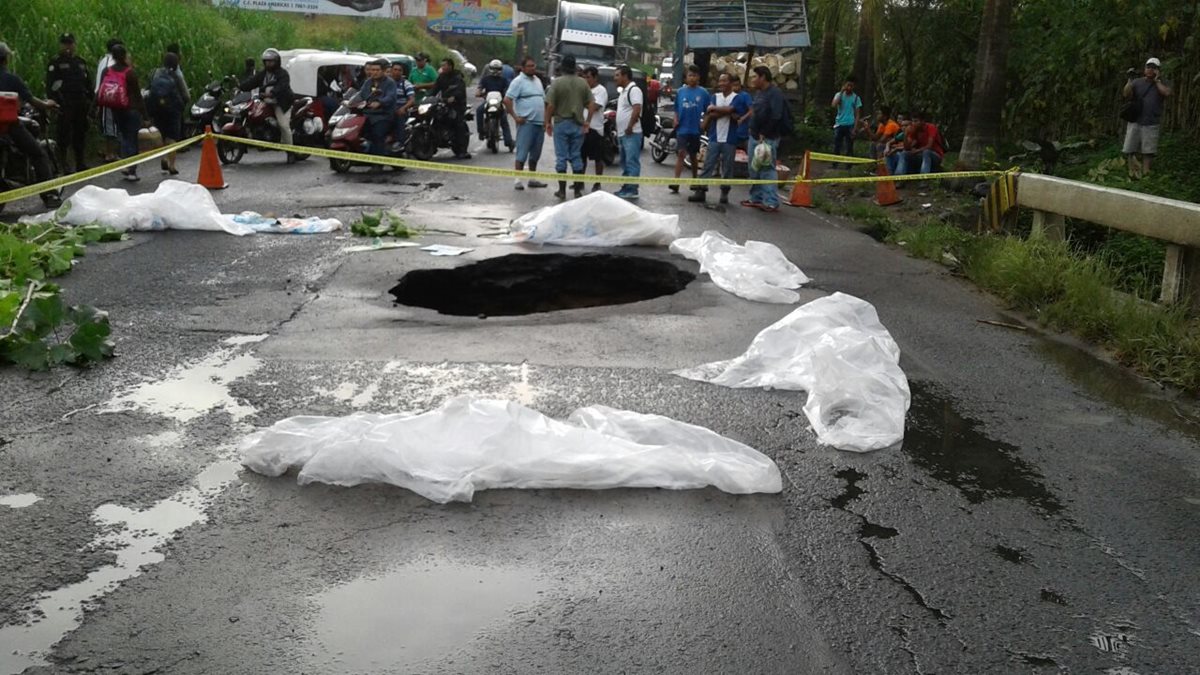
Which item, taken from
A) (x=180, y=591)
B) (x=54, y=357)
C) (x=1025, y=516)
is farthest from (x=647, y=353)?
(x=180, y=591)

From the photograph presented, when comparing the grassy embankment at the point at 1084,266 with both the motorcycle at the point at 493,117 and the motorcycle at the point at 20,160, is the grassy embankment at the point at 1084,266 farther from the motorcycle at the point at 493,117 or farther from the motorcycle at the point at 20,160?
the motorcycle at the point at 20,160

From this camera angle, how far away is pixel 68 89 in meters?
15.3

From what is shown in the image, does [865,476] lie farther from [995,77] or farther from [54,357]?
[995,77]

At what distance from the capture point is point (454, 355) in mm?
7090

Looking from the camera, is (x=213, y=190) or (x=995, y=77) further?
(x=995, y=77)

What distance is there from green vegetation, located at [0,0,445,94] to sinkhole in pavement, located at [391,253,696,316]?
1117cm

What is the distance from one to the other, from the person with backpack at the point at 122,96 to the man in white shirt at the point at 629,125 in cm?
635

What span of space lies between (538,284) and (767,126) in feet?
20.3

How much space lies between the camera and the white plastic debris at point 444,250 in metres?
10.6

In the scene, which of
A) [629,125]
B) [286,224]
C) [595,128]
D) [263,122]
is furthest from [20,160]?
[629,125]

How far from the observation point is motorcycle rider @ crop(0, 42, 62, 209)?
12.3m

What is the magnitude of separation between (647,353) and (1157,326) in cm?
358

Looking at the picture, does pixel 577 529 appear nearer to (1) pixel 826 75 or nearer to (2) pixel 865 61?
(2) pixel 865 61

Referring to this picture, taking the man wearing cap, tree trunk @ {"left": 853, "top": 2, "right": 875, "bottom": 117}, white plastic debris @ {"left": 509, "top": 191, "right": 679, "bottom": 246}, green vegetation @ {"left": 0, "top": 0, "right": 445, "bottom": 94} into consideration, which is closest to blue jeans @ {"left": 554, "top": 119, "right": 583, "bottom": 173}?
white plastic debris @ {"left": 509, "top": 191, "right": 679, "bottom": 246}
